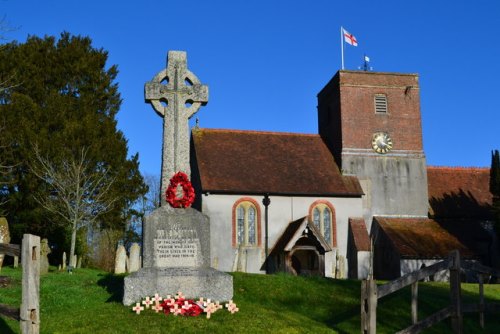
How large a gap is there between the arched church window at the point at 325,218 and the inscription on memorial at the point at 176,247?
63.4 ft

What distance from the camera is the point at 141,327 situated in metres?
10.9

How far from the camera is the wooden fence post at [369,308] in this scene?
34.3 ft

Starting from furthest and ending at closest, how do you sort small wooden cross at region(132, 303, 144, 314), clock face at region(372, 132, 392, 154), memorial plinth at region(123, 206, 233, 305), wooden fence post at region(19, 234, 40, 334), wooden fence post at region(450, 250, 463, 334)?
1. clock face at region(372, 132, 392, 154)
2. memorial plinth at region(123, 206, 233, 305)
3. small wooden cross at region(132, 303, 144, 314)
4. wooden fence post at region(450, 250, 463, 334)
5. wooden fence post at region(19, 234, 40, 334)

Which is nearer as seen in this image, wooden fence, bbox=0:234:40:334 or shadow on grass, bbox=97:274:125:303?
wooden fence, bbox=0:234:40:334

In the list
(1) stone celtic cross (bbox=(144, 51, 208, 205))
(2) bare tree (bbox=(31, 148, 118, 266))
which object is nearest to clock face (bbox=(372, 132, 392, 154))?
(2) bare tree (bbox=(31, 148, 118, 266))

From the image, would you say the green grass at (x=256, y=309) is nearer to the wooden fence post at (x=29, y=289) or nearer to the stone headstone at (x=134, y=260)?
the wooden fence post at (x=29, y=289)

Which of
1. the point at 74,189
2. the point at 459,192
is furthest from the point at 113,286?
the point at 459,192

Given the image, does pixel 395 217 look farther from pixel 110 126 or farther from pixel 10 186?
pixel 10 186

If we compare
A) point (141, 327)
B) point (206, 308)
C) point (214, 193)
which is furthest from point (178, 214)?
point (214, 193)

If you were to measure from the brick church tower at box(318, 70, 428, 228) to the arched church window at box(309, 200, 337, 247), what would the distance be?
236 cm

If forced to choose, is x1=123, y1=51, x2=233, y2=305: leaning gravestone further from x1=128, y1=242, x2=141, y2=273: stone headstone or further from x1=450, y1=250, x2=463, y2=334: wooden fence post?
x1=128, y1=242, x2=141, y2=273: stone headstone

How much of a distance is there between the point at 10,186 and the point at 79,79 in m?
8.74

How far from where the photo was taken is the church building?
3153 cm

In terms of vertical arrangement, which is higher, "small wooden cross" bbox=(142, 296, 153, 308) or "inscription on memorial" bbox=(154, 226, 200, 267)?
"inscription on memorial" bbox=(154, 226, 200, 267)
